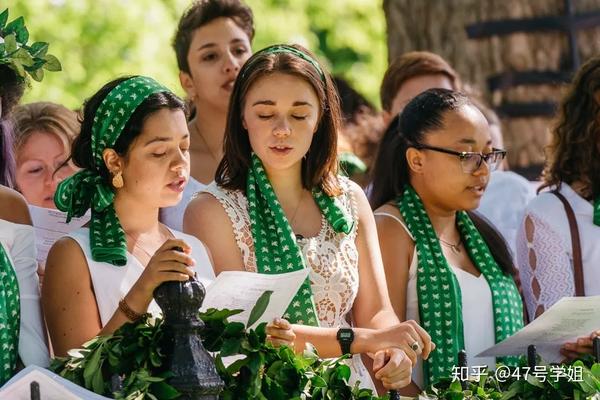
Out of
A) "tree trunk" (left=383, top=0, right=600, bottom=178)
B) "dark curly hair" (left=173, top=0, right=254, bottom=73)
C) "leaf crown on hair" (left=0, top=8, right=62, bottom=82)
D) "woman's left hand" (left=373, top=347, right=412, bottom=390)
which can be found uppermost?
"tree trunk" (left=383, top=0, right=600, bottom=178)

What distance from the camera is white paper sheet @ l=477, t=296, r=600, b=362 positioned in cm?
513

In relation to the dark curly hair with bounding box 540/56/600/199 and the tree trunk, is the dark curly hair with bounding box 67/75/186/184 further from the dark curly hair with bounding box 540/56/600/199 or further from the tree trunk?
the tree trunk

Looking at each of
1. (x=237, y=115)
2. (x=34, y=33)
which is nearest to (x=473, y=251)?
(x=237, y=115)

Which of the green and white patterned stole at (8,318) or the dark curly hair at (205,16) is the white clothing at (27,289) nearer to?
the green and white patterned stole at (8,318)

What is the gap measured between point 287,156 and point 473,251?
1062 mm

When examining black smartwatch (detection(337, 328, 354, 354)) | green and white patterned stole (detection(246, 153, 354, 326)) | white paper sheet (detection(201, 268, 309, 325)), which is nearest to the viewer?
white paper sheet (detection(201, 268, 309, 325))

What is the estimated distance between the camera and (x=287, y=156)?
5285 millimetres

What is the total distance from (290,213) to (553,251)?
4.10ft

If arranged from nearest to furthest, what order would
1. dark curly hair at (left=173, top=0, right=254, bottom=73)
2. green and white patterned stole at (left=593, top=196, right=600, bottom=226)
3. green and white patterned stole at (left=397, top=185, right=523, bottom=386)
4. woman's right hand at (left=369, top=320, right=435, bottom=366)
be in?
woman's right hand at (left=369, top=320, right=435, bottom=366) < green and white patterned stole at (left=397, top=185, right=523, bottom=386) < green and white patterned stole at (left=593, top=196, right=600, bottom=226) < dark curly hair at (left=173, top=0, right=254, bottom=73)

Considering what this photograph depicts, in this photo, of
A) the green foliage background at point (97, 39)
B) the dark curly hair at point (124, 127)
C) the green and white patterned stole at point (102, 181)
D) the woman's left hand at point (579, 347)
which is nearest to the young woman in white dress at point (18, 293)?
the green and white patterned stole at point (102, 181)

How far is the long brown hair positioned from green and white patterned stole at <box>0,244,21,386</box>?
1.04 m

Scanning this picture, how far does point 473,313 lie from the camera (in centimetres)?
578

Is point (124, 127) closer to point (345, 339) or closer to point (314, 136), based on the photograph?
point (314, 136)

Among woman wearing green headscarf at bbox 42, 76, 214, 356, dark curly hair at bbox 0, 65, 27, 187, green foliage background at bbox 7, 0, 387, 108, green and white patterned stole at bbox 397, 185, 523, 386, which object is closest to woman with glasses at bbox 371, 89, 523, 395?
green and white patterned stole at bbox 397, 185, 523, 386
